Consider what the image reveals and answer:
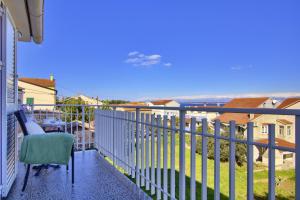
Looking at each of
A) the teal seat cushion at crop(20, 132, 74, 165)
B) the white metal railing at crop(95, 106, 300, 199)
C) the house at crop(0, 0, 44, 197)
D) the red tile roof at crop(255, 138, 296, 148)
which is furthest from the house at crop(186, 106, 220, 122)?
the house at crop(0, 0, 44, 197)

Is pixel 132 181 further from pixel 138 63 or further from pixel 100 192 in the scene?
pixel 138 63

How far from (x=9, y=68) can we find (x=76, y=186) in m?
1.76

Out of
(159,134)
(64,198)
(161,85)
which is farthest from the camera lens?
(161,85)

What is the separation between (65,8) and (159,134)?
14.7 m

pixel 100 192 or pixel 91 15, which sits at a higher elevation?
pixel 91 15

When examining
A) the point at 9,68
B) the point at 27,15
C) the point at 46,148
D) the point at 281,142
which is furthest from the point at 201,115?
the point at 27,15

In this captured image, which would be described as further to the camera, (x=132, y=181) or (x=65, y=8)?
(x=65, y=8)

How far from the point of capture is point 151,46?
29953 millimetres

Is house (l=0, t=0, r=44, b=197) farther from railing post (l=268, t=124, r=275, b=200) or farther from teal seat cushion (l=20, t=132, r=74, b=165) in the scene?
railing post (l=268, t=124, r=275, b=200)

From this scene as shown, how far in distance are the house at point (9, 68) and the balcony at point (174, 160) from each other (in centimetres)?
37

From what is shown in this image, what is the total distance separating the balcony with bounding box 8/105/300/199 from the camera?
1545 millimetres

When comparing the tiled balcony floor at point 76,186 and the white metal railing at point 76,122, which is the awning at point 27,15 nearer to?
the white metal railing at point 76,122

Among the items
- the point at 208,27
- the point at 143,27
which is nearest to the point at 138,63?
the point at 143,27

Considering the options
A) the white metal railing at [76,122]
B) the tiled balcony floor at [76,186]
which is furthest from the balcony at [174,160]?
the white metal railing at [76,122]
